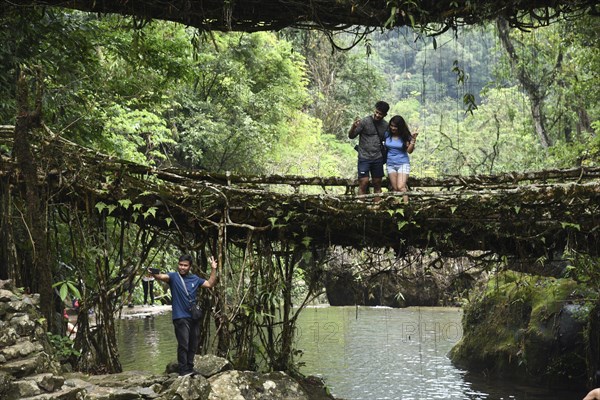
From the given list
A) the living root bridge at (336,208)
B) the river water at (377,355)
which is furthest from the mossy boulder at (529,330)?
the living root bridge at (336,208)

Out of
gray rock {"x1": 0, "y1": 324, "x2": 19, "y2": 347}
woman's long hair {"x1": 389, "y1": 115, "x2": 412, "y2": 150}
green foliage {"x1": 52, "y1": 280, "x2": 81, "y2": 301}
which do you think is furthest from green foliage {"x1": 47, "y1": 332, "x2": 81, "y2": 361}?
woman's long hair {"x1": 389, "y1": 115, "x2": 412, "y2": 150}

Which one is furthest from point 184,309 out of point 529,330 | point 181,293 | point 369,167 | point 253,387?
point 529,330

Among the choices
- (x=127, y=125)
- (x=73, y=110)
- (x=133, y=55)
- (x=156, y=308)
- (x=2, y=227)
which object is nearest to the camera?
(x=2, y=227)

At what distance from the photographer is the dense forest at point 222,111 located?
10070 millimetres

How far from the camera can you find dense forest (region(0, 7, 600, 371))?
10070 millimetres

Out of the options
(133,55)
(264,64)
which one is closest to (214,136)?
(264,64)

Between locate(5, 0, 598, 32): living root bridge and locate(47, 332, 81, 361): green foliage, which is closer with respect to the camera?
locate(5, 0, 598, 32): living root bridge

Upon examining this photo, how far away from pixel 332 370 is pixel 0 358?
37.8ft

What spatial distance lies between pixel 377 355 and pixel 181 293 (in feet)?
37.4

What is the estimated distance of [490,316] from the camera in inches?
694

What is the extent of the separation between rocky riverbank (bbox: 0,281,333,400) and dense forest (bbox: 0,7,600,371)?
2.07 ft

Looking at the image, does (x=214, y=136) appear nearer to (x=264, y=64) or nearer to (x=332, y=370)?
(x=264, y=64)

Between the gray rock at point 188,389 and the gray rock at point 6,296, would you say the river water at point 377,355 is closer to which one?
the gray rock at point 188,389

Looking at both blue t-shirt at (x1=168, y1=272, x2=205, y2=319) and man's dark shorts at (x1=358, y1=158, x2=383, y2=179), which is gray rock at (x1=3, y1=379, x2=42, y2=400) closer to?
blue t-shirt at (x1=168, y1=272, x2=205, y2=319)
